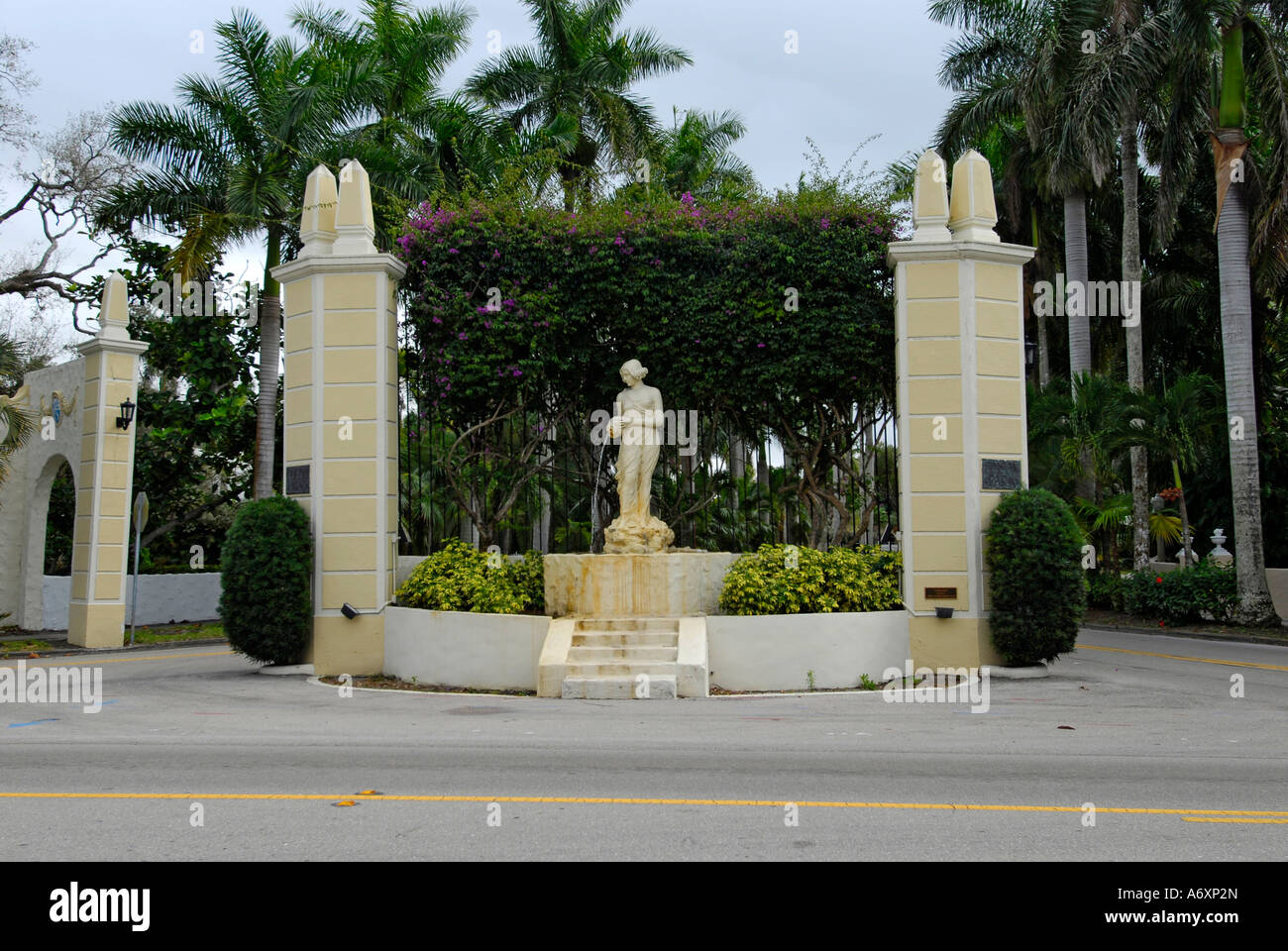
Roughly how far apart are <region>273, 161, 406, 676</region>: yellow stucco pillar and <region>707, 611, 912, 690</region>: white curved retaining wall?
14.9ft

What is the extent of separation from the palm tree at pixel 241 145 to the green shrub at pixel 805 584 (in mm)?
11758

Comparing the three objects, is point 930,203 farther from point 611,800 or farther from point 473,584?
point 611,800

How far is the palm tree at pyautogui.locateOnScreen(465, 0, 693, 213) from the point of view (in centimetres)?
2686

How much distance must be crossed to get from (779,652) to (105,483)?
13452mm

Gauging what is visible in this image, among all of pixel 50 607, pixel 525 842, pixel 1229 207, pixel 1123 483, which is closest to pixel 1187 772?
pixel 525 842

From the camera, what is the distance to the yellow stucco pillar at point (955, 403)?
1353 centimetres

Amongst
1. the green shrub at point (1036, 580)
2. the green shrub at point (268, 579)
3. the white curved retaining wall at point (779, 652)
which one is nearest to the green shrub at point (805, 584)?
the white curved retaining wall at point (779, 652)

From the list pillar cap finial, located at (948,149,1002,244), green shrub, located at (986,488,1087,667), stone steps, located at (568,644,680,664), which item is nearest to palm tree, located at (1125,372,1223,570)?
pillar cap finial, located at (948,149,1002,244)

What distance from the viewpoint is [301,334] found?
48.7 feet

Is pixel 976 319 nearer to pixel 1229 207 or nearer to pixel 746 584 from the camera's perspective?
pixel 746 584

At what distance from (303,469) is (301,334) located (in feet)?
5.95

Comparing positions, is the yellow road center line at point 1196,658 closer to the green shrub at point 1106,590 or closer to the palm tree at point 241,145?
the green shrub at point 1106,590

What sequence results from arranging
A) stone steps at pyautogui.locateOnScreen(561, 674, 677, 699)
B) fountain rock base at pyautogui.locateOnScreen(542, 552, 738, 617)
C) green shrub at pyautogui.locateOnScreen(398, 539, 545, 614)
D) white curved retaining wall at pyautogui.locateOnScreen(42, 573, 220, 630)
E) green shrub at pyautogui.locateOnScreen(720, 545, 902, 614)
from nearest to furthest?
stone steps at pyautogui.locateOnScreen(561, 674, 677, 699)
green shrub at pyautogui.locateOnScreen(720, 545, 902, 614)
fountain rock base at pyautogui.locateOnScreen(542, 552, 738, 617)
green shrub at pyautogui.locateOnScreen(398, 539, 545, 614)
white curved retaining wall at pyautogui.locateOnScreen(42, 573, 220, 630)

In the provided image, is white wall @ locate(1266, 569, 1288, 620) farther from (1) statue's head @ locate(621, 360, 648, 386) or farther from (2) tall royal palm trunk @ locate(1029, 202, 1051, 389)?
(1) statue's head @ locate(621, 360, 648, 386)
